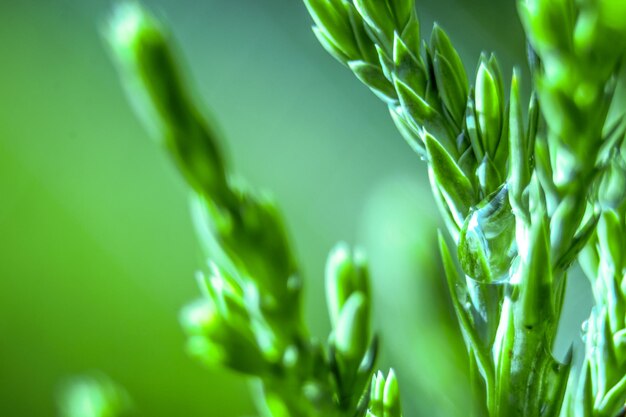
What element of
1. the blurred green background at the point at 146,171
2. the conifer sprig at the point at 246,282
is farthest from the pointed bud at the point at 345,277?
the blurred green background at the point at 146,171

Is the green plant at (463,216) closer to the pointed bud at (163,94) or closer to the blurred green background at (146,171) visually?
the pointed bud at (163,94)

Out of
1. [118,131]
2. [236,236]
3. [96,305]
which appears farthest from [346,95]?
[236,236]

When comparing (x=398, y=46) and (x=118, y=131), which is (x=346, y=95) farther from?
(x=398, y=46)

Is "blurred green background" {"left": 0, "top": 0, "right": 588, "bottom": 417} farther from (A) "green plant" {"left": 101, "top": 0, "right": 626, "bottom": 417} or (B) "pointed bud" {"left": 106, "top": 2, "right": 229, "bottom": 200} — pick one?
(B) "pointed bud" {"left": 106, "top": 2, "right": 229, "bottom": 200}

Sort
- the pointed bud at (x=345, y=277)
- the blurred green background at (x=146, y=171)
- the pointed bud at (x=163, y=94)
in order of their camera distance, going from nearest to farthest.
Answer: the pointed bud at (x=163, y=94) → the pointed bud at (x=345, y=277) → the blurred green background at (x=146, y=171)

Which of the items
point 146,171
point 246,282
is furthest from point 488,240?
point 146,171

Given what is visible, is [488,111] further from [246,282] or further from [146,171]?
[146,171]
